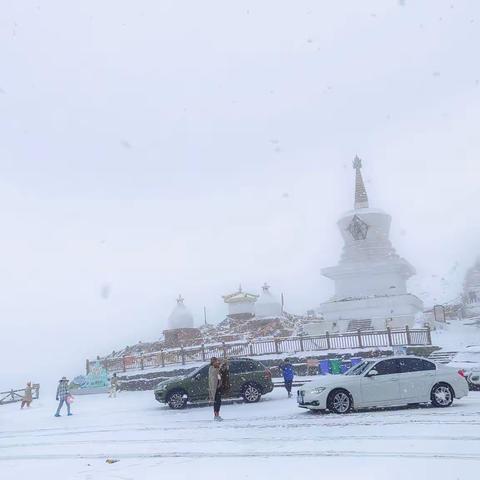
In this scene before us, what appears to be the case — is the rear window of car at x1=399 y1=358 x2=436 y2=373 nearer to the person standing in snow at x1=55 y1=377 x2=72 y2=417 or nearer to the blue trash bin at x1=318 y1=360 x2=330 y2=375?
the blue trash bin at x1=318 y1=360 x2=330 y2=375

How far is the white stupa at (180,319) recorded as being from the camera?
162 ft

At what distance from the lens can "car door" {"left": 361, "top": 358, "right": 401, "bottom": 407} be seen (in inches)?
516

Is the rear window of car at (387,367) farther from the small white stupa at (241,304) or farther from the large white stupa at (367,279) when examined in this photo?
the small white stupa at (241,304)

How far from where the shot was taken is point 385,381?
13211 millimetres

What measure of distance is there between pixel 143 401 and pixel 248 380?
20.9 ft

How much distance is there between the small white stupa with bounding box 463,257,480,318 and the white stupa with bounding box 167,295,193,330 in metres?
24.9

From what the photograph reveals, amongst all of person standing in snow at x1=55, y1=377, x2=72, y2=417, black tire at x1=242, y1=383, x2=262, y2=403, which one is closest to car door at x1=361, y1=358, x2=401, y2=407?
black tire at x1=242, y1=383, x2=262, y2=403

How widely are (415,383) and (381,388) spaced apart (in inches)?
34.0

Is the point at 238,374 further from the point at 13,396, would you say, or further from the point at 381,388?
the point at 13,396

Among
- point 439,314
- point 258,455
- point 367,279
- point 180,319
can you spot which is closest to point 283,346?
point 367,279

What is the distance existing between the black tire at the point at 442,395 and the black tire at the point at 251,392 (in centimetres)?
602

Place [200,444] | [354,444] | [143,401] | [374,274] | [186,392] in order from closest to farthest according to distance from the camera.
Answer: [354,444] < [200,444] < [186,392] < [143,401] < [374,274]

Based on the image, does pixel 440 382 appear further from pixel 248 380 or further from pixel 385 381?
pixel 248 380

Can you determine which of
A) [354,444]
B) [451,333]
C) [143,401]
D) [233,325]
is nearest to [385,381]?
[354,444]
